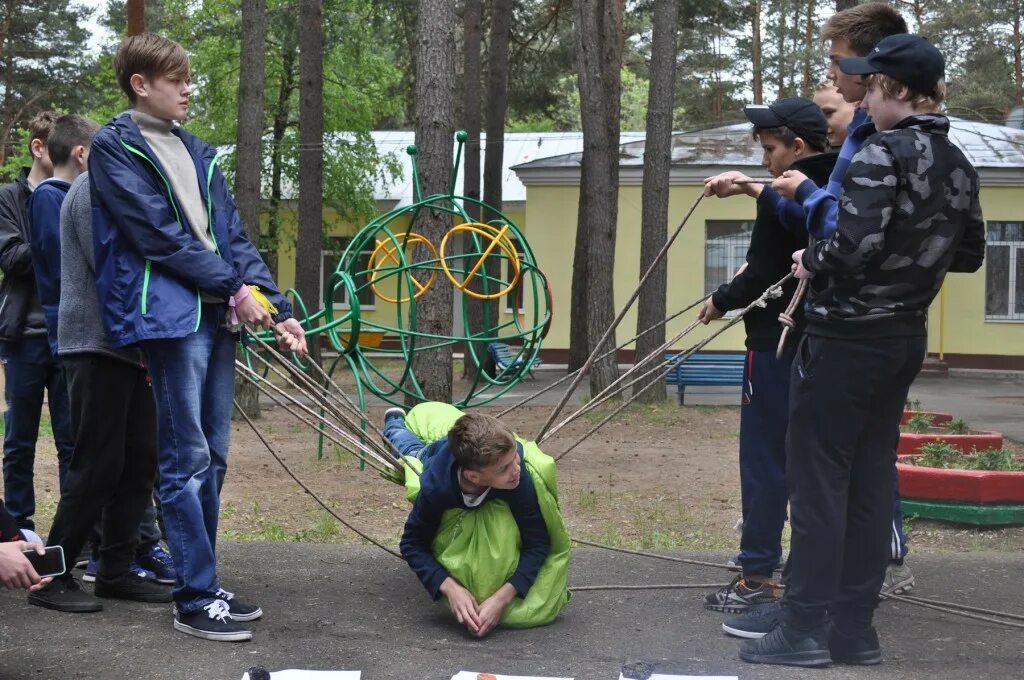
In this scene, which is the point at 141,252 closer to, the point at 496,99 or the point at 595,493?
the point at 595,493

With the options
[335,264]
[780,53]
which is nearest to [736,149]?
[335,264]

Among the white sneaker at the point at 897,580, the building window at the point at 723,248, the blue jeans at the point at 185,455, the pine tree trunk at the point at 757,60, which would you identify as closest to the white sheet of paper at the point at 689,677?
the white sneaker at the point at 897,580

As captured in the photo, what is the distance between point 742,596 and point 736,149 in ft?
54.5

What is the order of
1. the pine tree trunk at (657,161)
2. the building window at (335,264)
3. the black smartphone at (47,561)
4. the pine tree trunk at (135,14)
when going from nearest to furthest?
the black smartphone at (47,561) < the pine tree trunk at (657,161) < the pine tree trunk at (135,14) < the building window at (335,264)

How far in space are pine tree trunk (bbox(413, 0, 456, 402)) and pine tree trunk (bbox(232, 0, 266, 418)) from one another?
9.76ft

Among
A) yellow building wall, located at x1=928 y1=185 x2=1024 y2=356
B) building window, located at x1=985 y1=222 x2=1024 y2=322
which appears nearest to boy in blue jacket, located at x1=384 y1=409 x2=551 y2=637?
yellow building wall, located at x1=928 y1=185 x2=1024 y2=356

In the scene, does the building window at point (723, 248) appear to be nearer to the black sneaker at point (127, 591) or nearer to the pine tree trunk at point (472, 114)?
the pine tree trunk at point (472, 114)

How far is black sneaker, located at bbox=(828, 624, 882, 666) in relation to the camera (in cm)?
347

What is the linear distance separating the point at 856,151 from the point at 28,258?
9.85 feet

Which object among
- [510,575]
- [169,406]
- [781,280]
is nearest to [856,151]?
[781,280]

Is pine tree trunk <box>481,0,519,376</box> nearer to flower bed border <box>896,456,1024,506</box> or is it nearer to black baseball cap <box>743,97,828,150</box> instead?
flower bed border <box>896,456,1024,506</box>

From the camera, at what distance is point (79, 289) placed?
3910 millimetres

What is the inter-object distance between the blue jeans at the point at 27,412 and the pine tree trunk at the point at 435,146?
163 inches

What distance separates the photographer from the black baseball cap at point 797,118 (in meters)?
3.87
